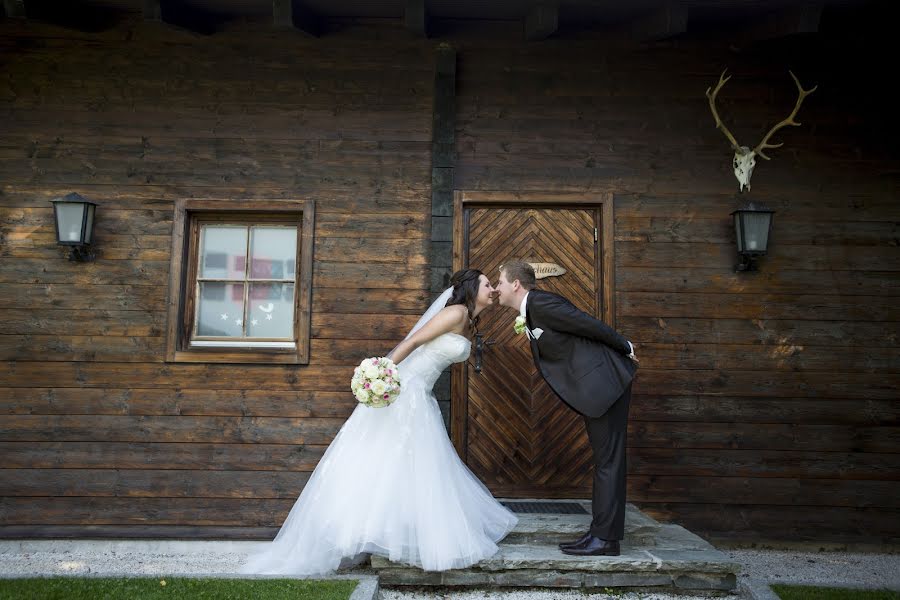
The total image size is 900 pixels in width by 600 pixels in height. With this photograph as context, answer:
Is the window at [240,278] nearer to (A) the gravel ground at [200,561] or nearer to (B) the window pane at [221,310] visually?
(B) the window pane at [221,310]

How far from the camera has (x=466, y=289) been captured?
4465mm

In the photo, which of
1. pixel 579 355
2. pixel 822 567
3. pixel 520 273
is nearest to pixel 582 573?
pixel 579 355

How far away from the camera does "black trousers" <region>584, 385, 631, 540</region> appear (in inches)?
155

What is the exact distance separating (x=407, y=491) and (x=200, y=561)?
6.42 ft

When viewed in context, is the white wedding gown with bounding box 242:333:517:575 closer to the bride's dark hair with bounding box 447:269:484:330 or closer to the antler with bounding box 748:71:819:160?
the bride's dark hair with bounding box 447:269:484:330

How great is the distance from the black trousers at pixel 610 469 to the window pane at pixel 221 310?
3.11 meters

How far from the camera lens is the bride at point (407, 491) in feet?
12.8

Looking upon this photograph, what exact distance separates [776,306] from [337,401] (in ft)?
12.3

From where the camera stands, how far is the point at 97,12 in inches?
218

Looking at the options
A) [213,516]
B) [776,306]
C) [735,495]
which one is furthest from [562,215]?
[213,516]

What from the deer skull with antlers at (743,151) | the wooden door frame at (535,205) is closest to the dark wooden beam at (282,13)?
the wooden door frame at (535,205)

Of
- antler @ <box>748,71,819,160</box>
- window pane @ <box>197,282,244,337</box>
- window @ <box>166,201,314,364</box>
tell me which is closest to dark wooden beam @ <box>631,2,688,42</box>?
→ antler @ <box>748,71,819,160</box>

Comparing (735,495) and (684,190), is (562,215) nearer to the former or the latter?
(684,190)

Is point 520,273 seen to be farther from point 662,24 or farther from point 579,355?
point 662,24
